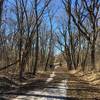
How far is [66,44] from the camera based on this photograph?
8100 cm

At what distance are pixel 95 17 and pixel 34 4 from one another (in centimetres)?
774

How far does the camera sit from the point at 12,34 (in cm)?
6562

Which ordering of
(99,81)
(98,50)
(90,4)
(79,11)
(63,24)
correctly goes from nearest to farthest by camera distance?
(99,81), (90,4), (79,11), (63,24), (98,50)

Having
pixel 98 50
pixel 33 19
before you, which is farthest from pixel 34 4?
pixel 98 50

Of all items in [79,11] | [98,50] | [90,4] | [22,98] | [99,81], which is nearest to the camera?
[22,98]

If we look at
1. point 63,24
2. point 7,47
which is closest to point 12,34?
point 7,47

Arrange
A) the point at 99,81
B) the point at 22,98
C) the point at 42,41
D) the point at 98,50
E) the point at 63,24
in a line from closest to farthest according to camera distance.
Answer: the point at 22,98
the point at 99,81
the point at 63,24
the point at 42,41
the point at 98,50

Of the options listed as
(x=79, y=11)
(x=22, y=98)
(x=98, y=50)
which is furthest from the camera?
(x=98, y=50)

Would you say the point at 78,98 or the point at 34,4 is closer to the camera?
the point at 78,98

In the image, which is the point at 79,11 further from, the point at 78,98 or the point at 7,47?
the point at 78,98

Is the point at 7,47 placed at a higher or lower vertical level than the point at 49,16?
Result: lower

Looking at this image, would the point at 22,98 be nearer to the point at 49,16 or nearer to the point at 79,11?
the point at 79,11

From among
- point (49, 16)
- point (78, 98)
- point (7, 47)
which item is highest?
point (49, 16)

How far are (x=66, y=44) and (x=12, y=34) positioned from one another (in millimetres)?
18865
